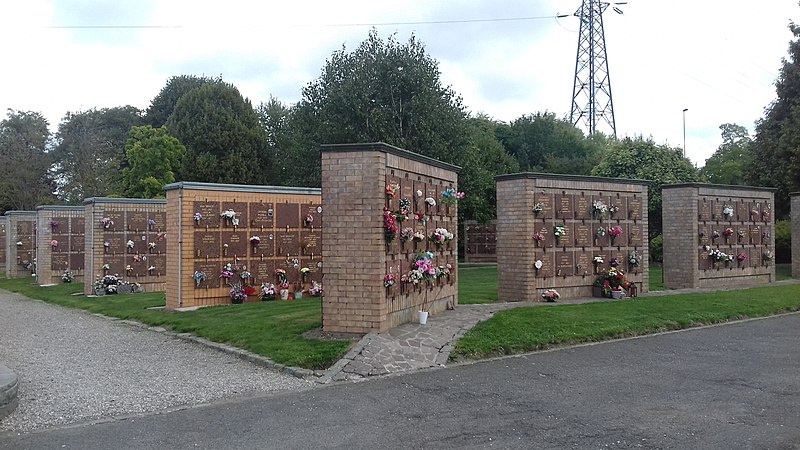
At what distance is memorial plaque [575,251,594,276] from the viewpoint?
15750 millimetres

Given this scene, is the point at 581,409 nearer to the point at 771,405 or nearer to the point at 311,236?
the point at 771,405

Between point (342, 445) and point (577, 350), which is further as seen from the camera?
point (577, 350)

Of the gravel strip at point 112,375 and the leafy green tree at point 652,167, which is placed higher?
the leafy green tree at point 652,167

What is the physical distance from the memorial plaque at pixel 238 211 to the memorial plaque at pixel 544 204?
6.58 meters

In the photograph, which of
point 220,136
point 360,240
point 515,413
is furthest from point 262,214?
point 220,136

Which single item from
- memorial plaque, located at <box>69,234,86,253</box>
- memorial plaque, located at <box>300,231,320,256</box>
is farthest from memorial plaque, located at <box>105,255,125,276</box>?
memorial plaque, located at <box>300,231,320,256</box>

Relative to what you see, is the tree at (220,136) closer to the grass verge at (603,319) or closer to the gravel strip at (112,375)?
the gravel strip at (112,375)

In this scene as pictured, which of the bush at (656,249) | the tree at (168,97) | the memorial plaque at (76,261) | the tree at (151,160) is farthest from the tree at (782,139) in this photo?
the tree at (168,97)

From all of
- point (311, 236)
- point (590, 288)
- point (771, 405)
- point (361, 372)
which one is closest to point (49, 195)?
point (311, 236)

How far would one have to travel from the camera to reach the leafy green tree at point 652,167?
104 feet

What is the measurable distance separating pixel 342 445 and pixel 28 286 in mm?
22150

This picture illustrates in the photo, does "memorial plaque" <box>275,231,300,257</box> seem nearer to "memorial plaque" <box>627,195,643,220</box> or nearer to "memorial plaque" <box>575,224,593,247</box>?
"memorial plaque" <box>575,224,593,247</box>

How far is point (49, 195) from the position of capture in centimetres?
4750

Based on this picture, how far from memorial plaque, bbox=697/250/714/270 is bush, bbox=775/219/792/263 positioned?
11.1 metres
